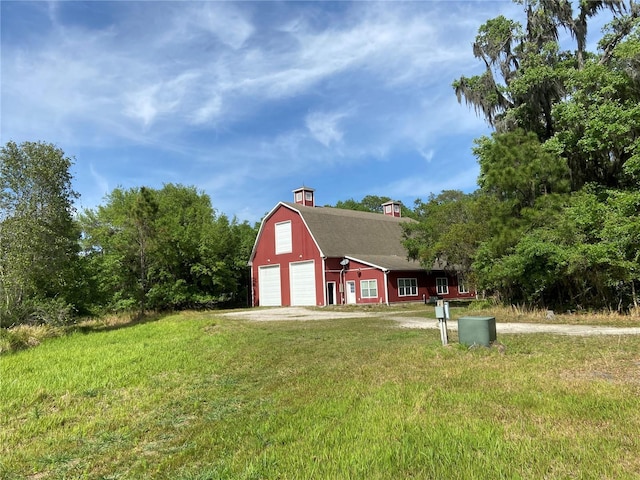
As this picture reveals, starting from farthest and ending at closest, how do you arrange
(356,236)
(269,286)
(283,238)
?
(356,236)
(269,286)
(283,238)

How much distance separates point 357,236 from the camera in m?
34.7

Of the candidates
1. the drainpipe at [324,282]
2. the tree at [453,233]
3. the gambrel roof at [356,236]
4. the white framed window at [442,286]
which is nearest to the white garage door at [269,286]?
the gambrel roof at [356,236]

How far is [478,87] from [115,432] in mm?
19692

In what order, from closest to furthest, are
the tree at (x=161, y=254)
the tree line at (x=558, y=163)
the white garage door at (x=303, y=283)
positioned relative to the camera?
1. the tree line at (x=558, y=163)
2. the tree at (x=161, y=254)
3. the white garage door at (x=303, y=283)

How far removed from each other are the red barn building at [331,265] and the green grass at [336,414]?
2066cm

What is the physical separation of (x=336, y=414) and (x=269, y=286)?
1167 inches

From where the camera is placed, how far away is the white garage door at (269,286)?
111 feet

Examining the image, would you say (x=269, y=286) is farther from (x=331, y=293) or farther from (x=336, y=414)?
(x=336, y=414)

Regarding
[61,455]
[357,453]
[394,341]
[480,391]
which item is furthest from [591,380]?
[61,455]

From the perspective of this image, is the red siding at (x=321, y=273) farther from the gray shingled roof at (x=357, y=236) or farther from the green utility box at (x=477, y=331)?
the green utility box at (x=477, y=331)

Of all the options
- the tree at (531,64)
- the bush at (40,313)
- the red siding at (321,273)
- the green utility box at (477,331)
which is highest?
the tree at (531,64)

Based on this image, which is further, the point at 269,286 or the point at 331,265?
the point at 269,286

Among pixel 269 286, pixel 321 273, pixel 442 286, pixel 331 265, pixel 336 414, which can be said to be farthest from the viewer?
pixel 269 286

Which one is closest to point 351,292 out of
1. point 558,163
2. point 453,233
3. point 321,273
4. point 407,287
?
point 321,273
